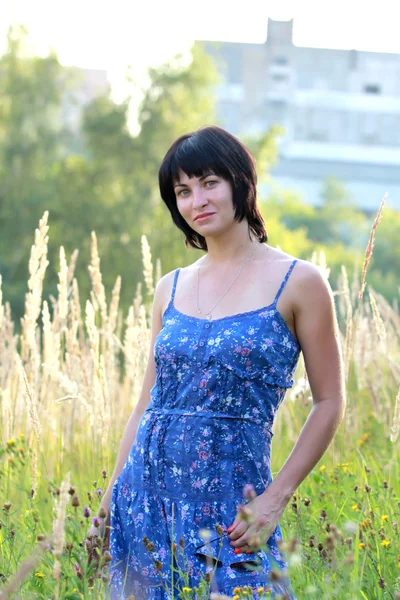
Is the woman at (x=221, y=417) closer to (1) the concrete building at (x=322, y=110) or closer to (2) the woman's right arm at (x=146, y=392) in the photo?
(2) the woman's right arm at (x=146, y=392)

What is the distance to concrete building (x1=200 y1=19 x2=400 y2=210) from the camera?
60844 mm

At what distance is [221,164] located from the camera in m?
2.27

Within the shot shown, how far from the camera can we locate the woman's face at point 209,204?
227 centimetres

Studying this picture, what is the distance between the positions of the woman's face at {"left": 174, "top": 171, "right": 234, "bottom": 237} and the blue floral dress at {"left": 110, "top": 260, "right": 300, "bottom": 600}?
0.23 meters

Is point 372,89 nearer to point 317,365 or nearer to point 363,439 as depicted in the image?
point 363,439

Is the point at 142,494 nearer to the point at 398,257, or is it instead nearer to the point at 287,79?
the point at 398,257

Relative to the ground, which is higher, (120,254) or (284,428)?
(120,254)

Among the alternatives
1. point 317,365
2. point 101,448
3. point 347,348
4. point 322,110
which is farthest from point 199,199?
point 322,110

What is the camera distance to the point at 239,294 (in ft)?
7.28

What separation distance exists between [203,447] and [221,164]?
0.67 metres

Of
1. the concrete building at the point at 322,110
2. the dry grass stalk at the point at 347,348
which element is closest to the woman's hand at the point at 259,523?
the dry grass stalk at the point at 347,348

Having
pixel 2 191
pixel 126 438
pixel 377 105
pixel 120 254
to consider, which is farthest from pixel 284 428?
pixel 377 105

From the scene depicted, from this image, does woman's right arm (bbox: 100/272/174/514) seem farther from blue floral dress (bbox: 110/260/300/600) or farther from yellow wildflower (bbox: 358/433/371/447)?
yellow wildflower (bbox: 358/433/371/447)

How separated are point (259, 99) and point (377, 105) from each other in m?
9.59
